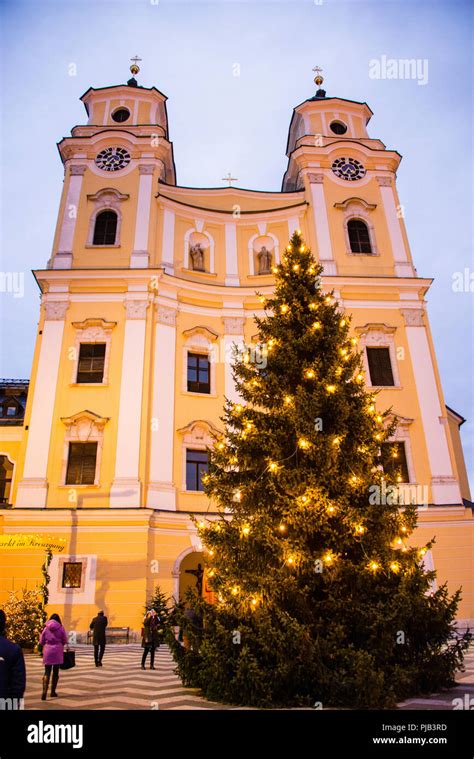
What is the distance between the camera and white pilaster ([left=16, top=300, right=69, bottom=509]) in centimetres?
1781

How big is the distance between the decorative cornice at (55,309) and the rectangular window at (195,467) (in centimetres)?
759

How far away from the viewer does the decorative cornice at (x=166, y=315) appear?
2158 centimetres

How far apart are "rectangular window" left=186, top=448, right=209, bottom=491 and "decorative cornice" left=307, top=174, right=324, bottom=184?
578 inches

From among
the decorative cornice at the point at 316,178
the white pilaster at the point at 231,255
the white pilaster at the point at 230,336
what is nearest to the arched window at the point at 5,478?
the white pilaster at the point at 230,336

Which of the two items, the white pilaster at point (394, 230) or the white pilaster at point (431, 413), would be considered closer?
the white pilaster at point (431, 413)

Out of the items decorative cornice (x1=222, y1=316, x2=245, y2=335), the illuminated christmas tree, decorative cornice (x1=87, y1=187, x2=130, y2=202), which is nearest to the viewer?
the illuminated christmas tree

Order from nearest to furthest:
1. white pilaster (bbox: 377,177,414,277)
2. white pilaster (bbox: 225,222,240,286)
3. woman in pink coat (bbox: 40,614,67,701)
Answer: woman in pink coat (bbox: 40,614,67,701), white pilaster (bbox: 377,177,414,277), white pilaster (bbox: 225,222,240,286)

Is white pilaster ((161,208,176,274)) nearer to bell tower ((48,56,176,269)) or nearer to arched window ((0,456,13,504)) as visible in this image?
bell tower ((48,56,176,269))

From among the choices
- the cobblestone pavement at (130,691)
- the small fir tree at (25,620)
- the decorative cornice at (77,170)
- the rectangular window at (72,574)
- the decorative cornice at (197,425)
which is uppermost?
the decorative cornice at (77,170)

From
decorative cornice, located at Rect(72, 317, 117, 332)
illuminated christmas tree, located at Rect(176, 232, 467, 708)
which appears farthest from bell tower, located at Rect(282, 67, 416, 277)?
illuminated christmas tree, located at Rect(176, 232, 467, 708)

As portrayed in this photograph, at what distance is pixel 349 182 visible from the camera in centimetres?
2567

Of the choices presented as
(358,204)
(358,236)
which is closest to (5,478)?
(358,236)

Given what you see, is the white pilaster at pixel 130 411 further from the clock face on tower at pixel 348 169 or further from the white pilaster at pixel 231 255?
the clock face on tower at pixel 348 169
